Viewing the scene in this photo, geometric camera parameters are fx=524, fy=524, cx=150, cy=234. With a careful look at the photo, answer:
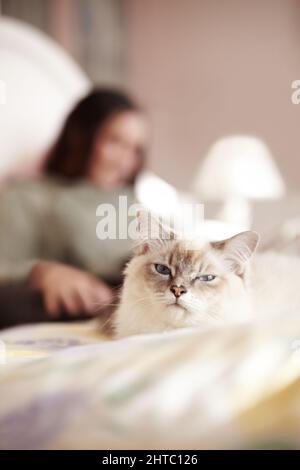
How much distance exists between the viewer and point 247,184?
1.15 m

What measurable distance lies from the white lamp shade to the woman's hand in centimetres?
31

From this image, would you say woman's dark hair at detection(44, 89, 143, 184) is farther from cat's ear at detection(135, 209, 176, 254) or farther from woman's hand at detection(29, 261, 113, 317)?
cat's ear at detection(135, 209, 176, 254)

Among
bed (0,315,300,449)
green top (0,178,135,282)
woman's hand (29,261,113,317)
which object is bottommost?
bed (0,315,300,449)

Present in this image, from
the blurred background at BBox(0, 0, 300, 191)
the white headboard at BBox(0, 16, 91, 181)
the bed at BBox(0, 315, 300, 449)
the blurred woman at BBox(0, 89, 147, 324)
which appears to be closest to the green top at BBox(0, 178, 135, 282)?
the blurred woman at BBox(0, 89, 147, 324)

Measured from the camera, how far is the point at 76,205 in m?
1.13

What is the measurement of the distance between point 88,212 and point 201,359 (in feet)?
2.31

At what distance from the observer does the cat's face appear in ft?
1.72

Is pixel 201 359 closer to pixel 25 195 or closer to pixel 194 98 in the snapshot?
pixel 25 195

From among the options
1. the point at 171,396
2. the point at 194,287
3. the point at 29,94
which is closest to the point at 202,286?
the point at 194,287

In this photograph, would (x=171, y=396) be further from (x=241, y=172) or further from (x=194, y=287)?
(x=241, y=172)

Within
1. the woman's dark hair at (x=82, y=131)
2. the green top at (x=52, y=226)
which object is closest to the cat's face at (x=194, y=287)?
the green top at (x=52, y=226)

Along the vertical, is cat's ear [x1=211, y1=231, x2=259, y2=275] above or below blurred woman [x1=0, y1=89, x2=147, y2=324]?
below

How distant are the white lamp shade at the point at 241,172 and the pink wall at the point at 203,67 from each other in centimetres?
4

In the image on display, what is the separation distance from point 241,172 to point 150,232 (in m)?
0.63
